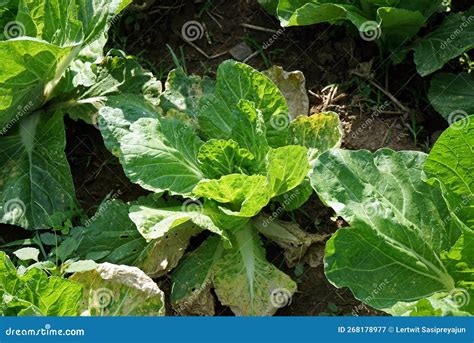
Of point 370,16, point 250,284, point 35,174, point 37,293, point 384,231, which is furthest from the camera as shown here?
point 370,16

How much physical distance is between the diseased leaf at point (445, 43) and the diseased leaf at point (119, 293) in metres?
1.59

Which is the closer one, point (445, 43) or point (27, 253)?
point (27, 253)

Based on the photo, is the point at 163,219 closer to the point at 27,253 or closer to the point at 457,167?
the point at 27,253

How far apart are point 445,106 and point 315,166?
0.95 metres

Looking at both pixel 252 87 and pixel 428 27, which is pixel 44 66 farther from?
pixel 428 27

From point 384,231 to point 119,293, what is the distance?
105 cm

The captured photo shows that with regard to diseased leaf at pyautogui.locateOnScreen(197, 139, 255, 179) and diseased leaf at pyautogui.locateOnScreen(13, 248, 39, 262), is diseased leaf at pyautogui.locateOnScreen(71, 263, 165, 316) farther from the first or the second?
diseased leaf at pyautogui.locateOnScreen(197, 139, 255, 179)

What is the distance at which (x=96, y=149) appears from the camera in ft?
13.4

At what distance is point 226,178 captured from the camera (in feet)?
10.9

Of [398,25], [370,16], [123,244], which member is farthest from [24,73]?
[398,25]

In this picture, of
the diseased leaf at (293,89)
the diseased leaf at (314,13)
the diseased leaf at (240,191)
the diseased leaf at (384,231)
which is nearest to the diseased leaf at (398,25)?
the diseased leaf at (314,13)

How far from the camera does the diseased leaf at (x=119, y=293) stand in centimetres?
331

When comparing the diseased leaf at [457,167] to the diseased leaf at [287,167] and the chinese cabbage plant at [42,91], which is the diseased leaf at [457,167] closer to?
the diseased leaf at [287,167]

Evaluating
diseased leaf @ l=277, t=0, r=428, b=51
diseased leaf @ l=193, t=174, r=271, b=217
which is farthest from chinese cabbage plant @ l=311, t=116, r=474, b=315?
diseased leaf @ l=277, t=0, r=428, b=51
